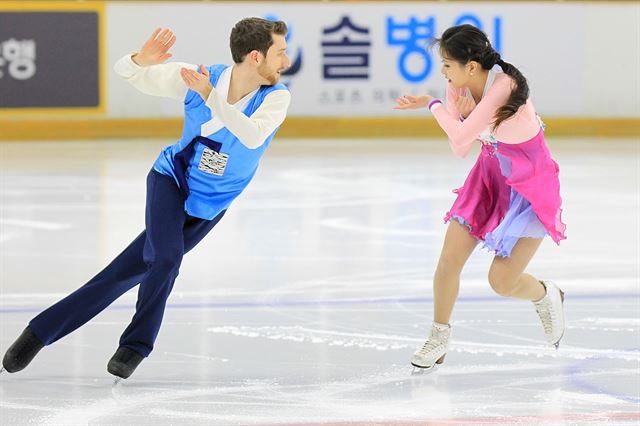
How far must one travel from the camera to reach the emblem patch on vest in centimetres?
400

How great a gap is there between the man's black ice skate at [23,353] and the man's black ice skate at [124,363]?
239 mm

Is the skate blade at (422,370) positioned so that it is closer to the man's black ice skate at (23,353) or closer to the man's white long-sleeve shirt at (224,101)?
the man's white long-sleeve shirt at (224,101)

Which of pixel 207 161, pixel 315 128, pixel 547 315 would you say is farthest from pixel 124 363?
pixel 315 128

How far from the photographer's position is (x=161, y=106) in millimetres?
12984

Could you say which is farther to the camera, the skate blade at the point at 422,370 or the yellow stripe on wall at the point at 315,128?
the yellow stripe on wall at the point at 315,128

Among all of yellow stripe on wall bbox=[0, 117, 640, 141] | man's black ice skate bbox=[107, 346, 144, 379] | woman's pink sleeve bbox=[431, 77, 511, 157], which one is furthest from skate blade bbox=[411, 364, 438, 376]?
yellow stripe on wall bbox=[0, 117, 640, 141]

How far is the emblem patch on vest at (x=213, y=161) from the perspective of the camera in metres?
4.00

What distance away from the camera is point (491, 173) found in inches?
168

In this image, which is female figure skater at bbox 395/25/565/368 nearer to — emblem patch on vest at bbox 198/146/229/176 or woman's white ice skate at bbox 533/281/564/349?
woman's white ice skate at bbox 533/281/564/349

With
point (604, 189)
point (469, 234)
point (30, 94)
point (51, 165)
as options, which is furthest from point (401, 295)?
point (30, 94)

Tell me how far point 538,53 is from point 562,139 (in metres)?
0.90

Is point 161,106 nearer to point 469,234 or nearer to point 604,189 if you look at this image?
point 604,189

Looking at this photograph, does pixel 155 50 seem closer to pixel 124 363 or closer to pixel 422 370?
pixel 124 363

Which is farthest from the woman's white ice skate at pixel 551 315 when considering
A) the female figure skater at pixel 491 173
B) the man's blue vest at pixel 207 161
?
the man's blue vest at pixel 207 161
